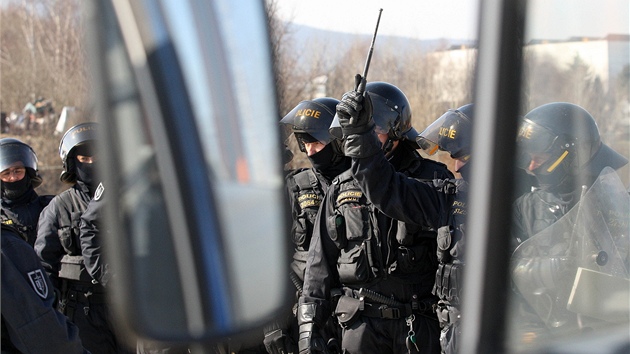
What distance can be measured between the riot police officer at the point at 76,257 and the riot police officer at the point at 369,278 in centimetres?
194

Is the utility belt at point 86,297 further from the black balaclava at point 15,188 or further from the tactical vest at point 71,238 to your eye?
the black balaclava at point 15,188

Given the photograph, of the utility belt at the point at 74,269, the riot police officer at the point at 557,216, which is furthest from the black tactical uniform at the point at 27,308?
the utility belt at the point at 74,269

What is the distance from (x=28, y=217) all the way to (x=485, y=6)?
6083 mm

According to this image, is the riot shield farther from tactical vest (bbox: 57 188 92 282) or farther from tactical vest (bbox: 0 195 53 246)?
tactical vest (bbox: 0 195 53 246)

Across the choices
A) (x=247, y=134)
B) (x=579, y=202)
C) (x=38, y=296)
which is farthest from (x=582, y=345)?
→ (x=38, y=296)

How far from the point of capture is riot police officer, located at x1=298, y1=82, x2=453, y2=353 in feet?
15.3

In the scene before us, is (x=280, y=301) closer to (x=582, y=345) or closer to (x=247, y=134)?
(x=247, y=134)

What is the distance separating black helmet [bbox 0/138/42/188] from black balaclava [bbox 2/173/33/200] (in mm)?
84

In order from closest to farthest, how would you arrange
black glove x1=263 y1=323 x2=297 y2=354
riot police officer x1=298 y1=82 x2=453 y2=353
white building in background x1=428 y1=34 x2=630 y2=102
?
white building in background x1=428 y1=34 x2=630 y2=102 < riot police officer x1=298 y1=82 x2=453 y2=353 < black glove x1=263 y1=323 x2=297 y2=354

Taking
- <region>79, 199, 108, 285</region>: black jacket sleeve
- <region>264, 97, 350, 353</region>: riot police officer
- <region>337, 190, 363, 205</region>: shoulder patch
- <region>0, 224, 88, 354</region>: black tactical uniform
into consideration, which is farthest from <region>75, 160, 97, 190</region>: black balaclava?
<region>0, 224, 88, 354</region>: black tactical uniform

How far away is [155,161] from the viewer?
1.30 meters

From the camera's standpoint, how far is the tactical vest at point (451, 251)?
417 cm

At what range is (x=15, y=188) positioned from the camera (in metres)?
6.80

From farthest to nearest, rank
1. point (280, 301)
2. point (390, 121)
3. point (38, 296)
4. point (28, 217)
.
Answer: point (28, 217), point (390, 121), point (38, 296), point (280, 301)
